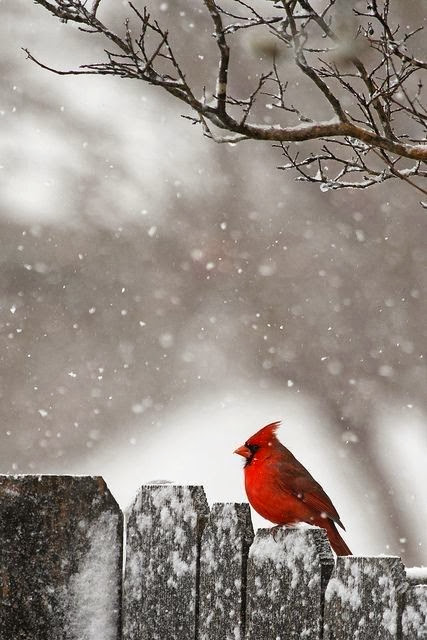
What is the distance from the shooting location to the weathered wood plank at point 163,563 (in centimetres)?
227

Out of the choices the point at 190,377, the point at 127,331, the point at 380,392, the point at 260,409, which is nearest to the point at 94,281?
the point at 127,331

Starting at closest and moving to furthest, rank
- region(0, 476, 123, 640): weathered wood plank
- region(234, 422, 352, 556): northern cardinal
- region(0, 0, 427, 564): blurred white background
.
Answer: region(0, 476, 123, 640): weathered wood plank → region(234, 422, 352, 556): northern cardinal → region(0, 0, 427, 564): blurred white background

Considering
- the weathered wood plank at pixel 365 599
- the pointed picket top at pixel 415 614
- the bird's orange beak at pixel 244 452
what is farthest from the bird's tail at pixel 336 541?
the pointed picket top at pixel 415 614

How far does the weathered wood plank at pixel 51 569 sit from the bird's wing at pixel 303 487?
0.43 meters

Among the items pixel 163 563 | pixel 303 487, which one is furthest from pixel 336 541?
pixel 163 563

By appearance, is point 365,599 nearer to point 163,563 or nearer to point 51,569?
point 163,563

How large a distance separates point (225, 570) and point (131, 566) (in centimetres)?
23

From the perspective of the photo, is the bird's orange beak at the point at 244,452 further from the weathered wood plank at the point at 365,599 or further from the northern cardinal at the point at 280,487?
the weathered wood plank at the point at 365,599

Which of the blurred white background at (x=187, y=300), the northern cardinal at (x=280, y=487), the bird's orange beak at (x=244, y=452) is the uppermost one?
the blurred white background at (x=187, y=300)

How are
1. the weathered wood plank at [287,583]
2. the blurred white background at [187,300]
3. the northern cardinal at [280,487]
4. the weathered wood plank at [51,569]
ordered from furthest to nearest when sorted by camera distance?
the blurred white background at [187,300] < the northern cardinal at [280,487] < the weathered wood plank at [51,569] < the weathered wood plank at [287,583]

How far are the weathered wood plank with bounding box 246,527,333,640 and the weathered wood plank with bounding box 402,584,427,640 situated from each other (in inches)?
7.4

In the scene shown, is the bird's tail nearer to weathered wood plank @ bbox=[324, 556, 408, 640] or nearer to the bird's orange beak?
the bird's orange beak

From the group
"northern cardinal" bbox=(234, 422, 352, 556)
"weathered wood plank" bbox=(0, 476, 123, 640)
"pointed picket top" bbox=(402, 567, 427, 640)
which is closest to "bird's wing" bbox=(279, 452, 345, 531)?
"northern cardinal" bbox=(234, 422, 352, 556)

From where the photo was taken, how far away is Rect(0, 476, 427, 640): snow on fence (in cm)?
219
